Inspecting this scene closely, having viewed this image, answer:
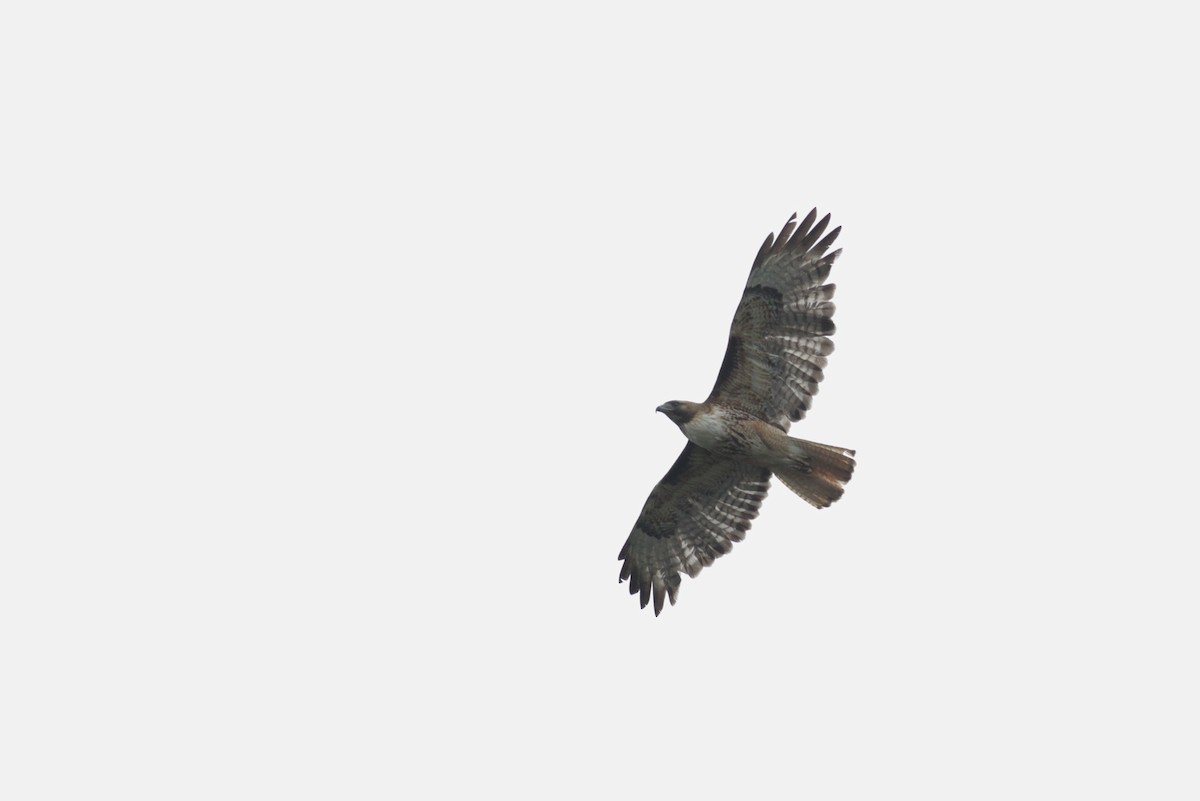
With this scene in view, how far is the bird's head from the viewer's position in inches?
607

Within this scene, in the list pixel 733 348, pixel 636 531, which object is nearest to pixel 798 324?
pixel 733 348

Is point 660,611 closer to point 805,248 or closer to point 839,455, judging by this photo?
point 839,455

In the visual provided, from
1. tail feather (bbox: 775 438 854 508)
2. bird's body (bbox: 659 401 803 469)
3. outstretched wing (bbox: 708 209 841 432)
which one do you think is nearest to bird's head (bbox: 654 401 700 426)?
bird's body (bbox: 659 401 803 469)

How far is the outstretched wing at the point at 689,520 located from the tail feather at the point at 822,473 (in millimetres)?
637

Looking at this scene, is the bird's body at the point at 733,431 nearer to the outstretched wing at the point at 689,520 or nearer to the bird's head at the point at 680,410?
the bird's head at the point at 680,410

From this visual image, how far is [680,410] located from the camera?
50.5 feet

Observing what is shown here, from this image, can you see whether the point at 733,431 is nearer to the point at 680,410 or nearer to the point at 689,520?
the point at 680,410

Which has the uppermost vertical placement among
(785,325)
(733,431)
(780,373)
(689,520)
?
(785,325)

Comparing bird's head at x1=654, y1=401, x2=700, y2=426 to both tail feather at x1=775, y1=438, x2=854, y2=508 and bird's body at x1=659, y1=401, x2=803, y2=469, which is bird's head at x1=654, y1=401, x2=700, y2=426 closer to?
bird's body at x1=659, y1=401, x2=803, y2=469

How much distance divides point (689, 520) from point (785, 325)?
250cm

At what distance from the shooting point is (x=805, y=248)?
1544 cm

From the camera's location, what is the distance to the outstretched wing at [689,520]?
642 inches

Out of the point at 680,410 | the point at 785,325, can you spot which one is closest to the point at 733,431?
the point at 680,410

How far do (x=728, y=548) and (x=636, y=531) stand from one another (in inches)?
38.7
